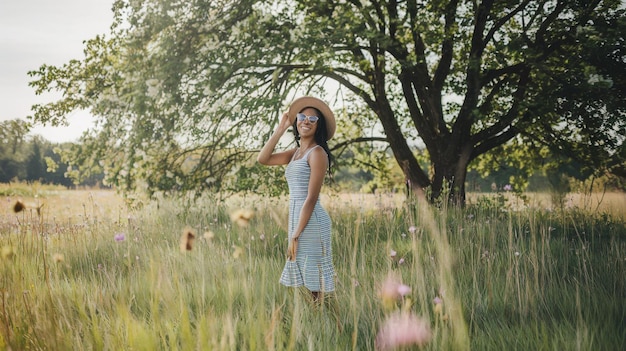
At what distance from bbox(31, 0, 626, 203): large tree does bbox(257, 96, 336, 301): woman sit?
11.4ft

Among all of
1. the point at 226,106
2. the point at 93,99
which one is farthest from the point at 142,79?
the point at 93,99

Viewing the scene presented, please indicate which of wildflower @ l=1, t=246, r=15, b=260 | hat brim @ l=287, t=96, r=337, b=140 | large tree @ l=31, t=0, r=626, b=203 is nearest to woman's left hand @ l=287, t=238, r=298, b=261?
hat brim @ l=287, t=96, r=337, b=140

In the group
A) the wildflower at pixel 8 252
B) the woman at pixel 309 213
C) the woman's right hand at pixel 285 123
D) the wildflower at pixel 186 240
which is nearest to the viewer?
the wildflower at pixel 186 240

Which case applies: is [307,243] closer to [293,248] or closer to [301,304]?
[293,248]

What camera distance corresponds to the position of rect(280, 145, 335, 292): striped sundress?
3.54 metres

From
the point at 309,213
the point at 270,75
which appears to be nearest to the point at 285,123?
the point at 309,213

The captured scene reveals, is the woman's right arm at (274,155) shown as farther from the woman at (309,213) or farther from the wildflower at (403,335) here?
the wildflower at (403,335)

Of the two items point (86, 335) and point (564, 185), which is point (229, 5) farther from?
point (564, 185)

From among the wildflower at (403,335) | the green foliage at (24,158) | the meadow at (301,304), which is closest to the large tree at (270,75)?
the meadow at (301,304)

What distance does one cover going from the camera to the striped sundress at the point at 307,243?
3.54 meters

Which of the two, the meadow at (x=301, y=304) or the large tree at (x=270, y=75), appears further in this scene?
the large tree at (x=270, y=75)

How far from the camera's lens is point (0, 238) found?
6.31 m

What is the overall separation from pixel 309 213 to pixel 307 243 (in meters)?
0.24

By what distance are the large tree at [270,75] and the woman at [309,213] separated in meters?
3.47
